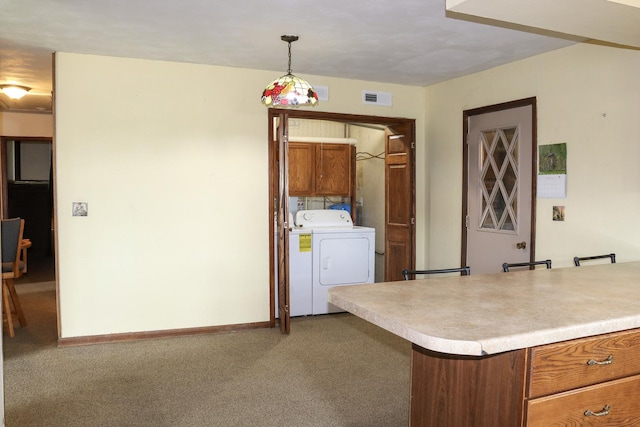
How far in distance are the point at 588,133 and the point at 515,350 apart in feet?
8.63

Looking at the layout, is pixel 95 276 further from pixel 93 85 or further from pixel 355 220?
pixel 355 220

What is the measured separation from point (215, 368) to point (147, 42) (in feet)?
8.24

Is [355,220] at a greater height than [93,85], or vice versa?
[93,85]

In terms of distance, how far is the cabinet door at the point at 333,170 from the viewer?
639cm

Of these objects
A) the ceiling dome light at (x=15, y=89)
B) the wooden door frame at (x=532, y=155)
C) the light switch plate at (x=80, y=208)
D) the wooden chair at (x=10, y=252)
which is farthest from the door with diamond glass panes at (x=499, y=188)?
the ceiling dome light at (x=15, y=89)

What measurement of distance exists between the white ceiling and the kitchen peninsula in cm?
187

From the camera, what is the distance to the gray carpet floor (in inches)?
112

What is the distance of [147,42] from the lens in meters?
3.73

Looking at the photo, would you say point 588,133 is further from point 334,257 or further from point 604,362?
Result: point 334,257

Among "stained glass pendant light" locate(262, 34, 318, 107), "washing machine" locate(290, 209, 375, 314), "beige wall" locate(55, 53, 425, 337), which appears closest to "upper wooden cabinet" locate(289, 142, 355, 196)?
"washing machine" locate(290, 209, 375, 314)

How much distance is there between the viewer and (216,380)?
3.40 meters

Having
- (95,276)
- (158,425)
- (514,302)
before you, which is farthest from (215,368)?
(514,302)

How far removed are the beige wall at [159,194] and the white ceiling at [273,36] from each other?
0.25 metres

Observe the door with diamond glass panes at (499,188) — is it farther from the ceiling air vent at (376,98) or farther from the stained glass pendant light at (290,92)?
the stained glass pendant light at (290,92)
